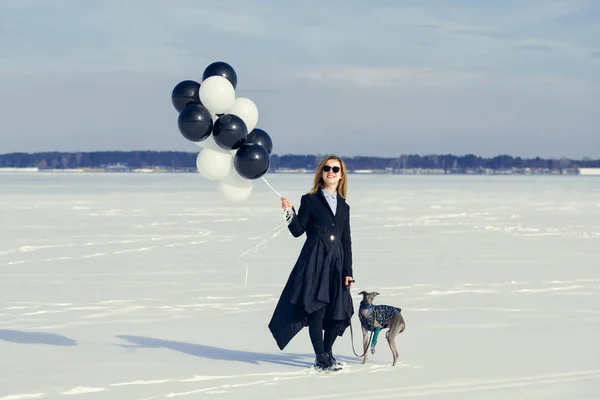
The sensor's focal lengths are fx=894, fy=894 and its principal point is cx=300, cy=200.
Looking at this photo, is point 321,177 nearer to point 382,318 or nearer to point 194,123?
point 194,123

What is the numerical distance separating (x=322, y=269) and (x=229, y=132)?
3.89ft

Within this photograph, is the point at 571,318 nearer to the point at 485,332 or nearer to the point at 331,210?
the point at 485,332

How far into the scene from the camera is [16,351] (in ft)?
23.1

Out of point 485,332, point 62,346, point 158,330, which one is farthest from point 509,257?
point 62,346

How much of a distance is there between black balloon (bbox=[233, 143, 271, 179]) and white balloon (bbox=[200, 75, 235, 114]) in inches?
13.9

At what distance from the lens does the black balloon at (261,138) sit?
21.9ft

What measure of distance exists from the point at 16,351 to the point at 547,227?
15529mm

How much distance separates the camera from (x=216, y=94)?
21.3 feet

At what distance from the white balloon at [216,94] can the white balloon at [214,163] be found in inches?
12.4

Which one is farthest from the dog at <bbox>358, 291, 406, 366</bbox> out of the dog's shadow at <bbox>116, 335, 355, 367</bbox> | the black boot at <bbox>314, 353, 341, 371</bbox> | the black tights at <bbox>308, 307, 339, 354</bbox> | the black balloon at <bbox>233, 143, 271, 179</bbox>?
the black balloon at <bbox>233, 143, 271, 179</bbox>

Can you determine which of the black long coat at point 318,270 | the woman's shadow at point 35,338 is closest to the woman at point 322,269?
the black long coat at point 318,270

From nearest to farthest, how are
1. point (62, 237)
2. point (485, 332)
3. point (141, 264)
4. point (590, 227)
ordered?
point (485, 332), point (141, 264), point (62, 237), point (590, 227)

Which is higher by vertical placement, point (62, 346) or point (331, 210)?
point (331, 210)

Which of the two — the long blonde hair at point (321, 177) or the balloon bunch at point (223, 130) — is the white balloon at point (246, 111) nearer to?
the balloon bunch at point (223, 130)
